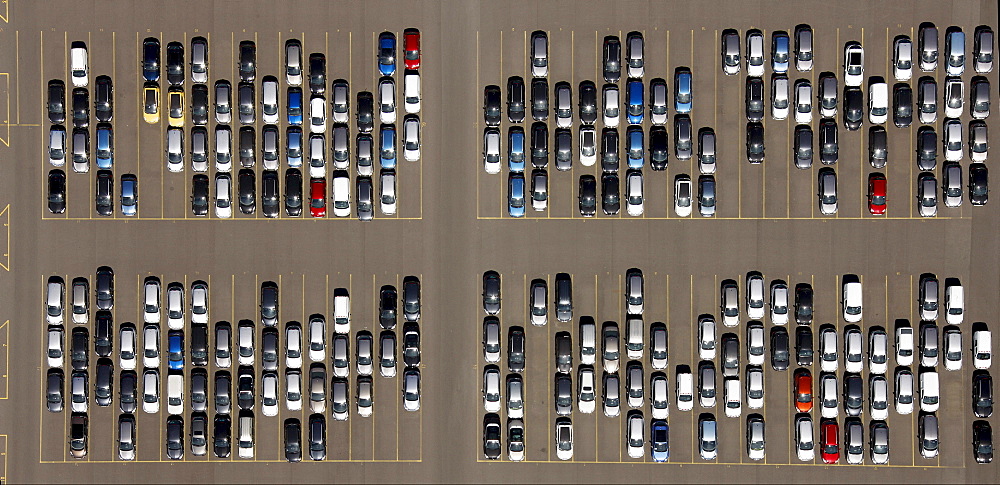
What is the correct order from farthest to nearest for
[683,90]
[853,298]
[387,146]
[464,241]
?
[464,241]
[387,146]
[683,90]
[853,298]

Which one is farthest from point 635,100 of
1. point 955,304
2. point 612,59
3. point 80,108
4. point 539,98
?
point 80,108

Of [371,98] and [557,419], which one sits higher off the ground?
[371,98]

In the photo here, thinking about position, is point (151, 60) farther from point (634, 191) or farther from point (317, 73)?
point (634, 191)

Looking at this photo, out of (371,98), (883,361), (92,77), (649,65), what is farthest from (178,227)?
(883,361)

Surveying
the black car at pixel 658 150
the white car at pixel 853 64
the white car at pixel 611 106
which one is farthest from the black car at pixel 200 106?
the white car at pixel 853 64

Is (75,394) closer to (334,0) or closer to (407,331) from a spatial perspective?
(407,331)

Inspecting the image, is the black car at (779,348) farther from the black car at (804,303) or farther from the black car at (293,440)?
the black car at (293,440)
